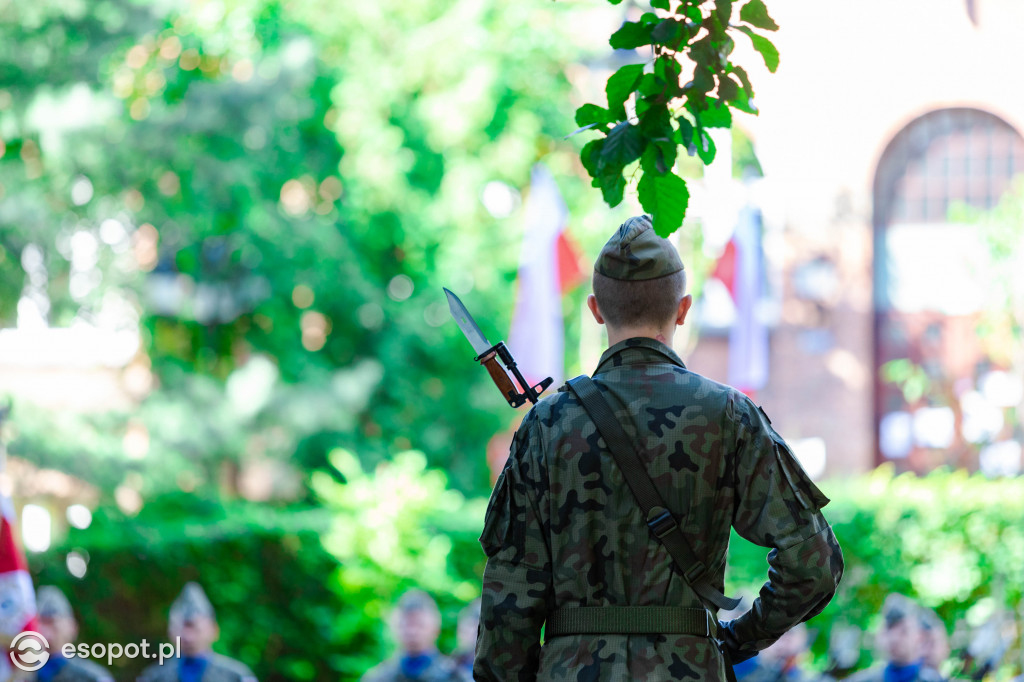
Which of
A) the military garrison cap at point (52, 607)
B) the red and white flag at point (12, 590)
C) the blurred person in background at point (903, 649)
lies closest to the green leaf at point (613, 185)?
the blurred person in background at point (903, 649)

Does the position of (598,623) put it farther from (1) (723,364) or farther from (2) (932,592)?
(1) (723,364)

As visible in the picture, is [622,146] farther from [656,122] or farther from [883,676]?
[883,676]

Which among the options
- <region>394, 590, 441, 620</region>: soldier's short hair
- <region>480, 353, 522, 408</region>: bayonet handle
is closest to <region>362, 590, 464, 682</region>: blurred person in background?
<region>394, 590, 441, 620</region>: soldier's short hair

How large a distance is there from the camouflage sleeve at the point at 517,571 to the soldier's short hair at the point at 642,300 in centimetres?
30

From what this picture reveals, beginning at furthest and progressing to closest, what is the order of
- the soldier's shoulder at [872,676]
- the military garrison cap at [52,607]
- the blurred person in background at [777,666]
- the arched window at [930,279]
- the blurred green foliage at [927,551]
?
the arched window at [930,279] < the blurred green foliage at [927,551] < the military garrison cap at [52,607] < the blurred person in background at [777,666] < the soldier's shoulder at [872,676]

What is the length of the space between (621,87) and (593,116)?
98 mm

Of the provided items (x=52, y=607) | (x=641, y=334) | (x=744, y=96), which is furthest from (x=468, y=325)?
(x=52, y=607)

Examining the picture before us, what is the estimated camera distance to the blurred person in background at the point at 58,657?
698 centimetres

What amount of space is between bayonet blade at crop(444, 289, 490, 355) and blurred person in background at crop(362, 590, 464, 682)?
484 cm

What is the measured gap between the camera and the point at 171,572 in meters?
9.89

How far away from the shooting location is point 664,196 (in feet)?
9.17

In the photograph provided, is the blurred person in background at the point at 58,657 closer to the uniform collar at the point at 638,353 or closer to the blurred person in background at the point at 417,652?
the blurred person in background at the point at 417,652

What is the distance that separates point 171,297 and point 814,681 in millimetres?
8481

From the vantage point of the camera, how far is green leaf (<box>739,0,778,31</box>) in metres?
2.86
